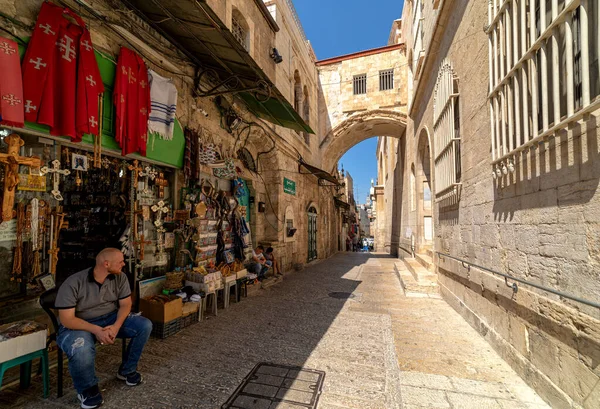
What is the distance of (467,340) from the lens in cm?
387

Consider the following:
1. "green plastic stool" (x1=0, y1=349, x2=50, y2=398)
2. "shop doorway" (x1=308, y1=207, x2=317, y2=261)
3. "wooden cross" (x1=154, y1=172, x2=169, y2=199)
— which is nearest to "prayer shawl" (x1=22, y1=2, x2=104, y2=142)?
"wooden cross" (x1=154, y1=172, x2=169, y2=199)

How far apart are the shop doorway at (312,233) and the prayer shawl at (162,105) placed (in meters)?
8.11

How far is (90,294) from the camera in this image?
2.64m

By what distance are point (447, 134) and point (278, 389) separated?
18.0 feet

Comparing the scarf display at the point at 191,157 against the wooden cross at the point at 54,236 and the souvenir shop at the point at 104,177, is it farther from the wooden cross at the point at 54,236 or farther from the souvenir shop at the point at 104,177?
the wooden cross at the point at 54,236

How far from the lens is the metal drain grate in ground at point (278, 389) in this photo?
2.47 m

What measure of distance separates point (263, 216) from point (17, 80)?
635cm

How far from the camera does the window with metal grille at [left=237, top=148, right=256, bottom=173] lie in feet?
24.8

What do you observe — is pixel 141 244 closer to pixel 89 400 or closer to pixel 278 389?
pixel 89 400

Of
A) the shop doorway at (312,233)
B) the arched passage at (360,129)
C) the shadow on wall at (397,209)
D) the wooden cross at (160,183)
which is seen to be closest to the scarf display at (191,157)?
the wooden cross at (160,183)

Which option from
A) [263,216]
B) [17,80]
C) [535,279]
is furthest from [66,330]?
[263,216]

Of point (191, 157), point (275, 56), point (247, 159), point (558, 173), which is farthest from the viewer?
point (275, 56)

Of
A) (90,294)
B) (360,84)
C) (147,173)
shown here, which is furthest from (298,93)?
(90,294)

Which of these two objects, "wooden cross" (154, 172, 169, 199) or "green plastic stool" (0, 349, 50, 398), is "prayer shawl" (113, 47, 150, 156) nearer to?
"wooden cross" (154, 172, 169, 199)
